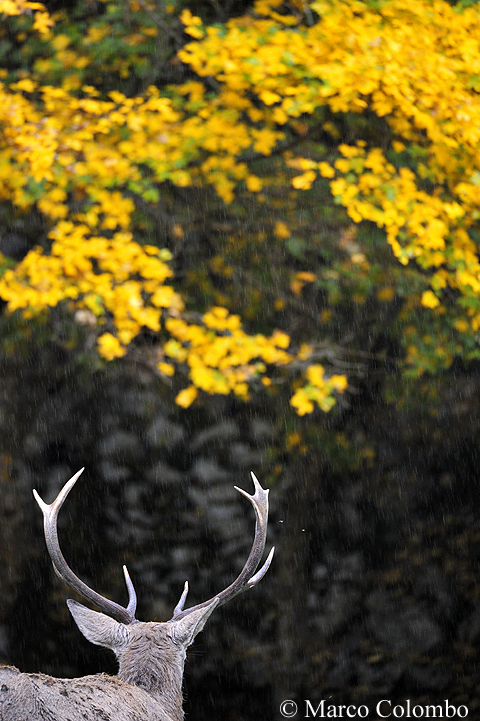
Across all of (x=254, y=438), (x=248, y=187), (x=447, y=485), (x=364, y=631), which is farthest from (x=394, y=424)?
(x=248, y=187)

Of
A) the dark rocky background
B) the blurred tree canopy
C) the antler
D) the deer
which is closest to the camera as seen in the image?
the deer

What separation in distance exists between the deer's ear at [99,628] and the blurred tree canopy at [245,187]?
6.27 feet

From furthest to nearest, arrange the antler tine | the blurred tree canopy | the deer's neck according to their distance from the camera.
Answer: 1. the blurred tree canopy
2. the antler tine
3. the deer's neck

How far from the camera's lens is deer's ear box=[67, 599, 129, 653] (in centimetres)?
370

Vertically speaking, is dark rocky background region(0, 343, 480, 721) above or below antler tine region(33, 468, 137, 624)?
below

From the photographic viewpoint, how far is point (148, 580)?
631cm

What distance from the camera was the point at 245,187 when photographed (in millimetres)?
6609

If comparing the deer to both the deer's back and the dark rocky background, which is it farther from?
the dark rocky background

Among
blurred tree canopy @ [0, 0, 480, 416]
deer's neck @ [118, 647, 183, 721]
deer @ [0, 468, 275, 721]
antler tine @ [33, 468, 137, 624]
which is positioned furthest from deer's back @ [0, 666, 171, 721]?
blurred tree canopy @ [0, 0, 480, 416]

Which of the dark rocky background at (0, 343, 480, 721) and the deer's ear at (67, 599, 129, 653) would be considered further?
the dark rocky background at (0, 343, 480, 721)

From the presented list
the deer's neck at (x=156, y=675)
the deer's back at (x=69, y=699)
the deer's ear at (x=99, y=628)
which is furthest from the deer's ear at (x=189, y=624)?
the deer's back at (x=69, y=699)

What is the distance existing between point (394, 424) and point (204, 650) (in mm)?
2678

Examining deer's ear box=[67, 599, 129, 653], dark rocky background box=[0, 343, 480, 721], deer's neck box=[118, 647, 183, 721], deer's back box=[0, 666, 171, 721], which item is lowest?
dark rocky background box=[0, 343, 480, 721]

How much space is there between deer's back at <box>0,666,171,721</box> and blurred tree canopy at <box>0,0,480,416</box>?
2364 millimetres
